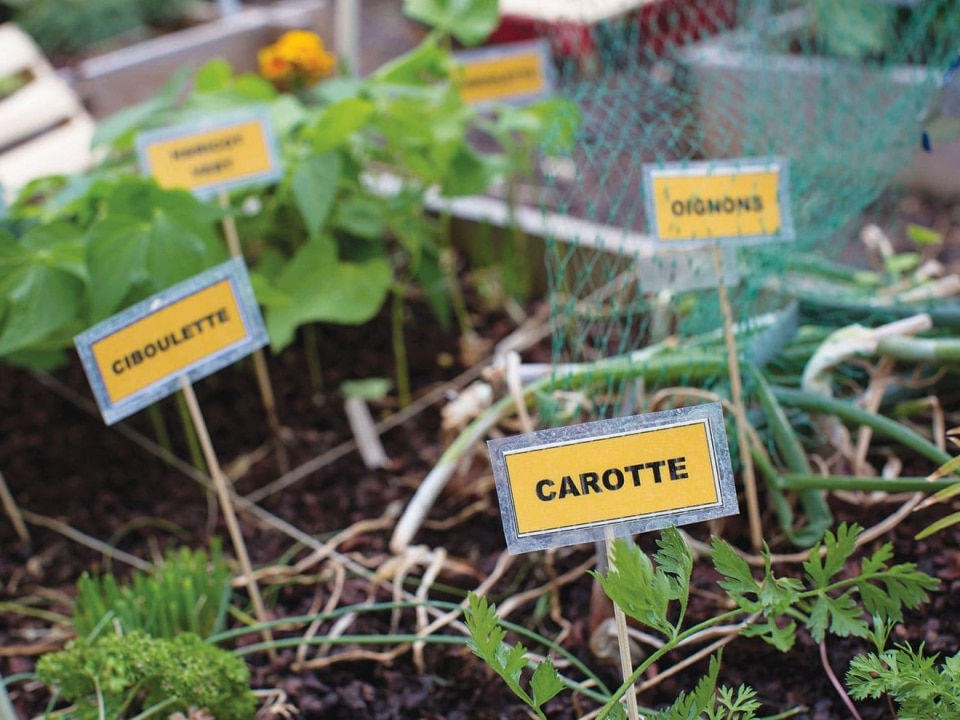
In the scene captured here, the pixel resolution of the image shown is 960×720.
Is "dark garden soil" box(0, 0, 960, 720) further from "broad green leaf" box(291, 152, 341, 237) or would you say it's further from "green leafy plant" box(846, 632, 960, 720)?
"broad green leaf" box(291, 152, 341, 237)

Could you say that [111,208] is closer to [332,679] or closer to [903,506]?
[332,679]

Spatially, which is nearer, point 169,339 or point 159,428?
point 169,339

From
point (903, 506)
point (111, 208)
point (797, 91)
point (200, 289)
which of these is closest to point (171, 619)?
point (200, 289)

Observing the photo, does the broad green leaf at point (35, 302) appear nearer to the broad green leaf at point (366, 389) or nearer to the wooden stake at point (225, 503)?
the wooden stake at point (225, 503)

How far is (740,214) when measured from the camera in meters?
0.93

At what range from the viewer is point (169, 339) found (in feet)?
2.92

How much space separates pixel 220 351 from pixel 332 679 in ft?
1.09

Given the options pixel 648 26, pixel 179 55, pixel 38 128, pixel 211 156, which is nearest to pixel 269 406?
pixel 211 156

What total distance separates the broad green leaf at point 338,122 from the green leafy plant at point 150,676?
0.67m

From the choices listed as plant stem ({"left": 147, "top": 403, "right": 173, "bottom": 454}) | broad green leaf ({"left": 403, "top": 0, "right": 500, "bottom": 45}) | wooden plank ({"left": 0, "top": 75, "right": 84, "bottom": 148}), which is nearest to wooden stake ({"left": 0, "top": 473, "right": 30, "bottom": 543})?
plant stem ({"left": 147, "top": 403, "right": 173, "bottom": 454})

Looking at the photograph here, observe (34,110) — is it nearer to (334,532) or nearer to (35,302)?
(35,302)

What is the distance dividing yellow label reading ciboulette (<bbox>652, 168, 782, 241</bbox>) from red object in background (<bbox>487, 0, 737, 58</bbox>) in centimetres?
77

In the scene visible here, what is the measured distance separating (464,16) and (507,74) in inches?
6.1

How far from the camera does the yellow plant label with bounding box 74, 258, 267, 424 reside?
33.6 inches
